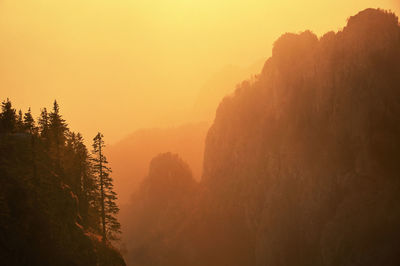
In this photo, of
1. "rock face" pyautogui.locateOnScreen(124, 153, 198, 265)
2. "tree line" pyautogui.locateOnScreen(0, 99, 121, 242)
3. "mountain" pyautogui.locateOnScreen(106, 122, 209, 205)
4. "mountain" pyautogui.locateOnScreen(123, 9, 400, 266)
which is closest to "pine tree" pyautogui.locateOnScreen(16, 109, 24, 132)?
"tree line" pyautogui.locateOnScreen(0, 99, 121, 242)

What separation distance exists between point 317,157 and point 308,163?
8.36 ft

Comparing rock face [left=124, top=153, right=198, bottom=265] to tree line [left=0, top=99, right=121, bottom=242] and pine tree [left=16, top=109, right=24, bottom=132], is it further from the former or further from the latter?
pine tree [left=16, top=109, right=24, bottom=132]

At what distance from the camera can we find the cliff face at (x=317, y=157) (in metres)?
66.8

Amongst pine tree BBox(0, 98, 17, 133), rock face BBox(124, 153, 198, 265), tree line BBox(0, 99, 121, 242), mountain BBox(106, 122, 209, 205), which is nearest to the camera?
tree line BBox(0, 99, 121, 242)

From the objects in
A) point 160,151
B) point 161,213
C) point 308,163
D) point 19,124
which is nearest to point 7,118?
point 19,124

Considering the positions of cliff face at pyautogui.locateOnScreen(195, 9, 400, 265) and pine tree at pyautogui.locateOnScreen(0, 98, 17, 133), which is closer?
pine tree at pyautogui.locateOnScreen(0, 98, 17, 133)

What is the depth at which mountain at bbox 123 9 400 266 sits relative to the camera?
67062 mm

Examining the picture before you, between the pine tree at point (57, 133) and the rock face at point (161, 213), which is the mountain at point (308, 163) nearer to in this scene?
the rock face at point (161, 213)

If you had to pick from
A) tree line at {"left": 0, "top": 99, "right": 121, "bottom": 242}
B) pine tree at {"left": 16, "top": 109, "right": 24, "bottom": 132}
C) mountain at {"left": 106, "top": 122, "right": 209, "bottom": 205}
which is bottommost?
tree line at {"left": 0, "top": 99, "right": 121, "bottom": 242}

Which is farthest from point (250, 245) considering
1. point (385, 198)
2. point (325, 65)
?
point (325, 65)

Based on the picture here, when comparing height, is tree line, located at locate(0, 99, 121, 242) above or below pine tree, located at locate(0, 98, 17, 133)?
below

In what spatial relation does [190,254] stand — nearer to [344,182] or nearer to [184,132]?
[344,182]

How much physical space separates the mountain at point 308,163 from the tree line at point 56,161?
39311mm

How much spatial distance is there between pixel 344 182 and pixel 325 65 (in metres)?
24.4
